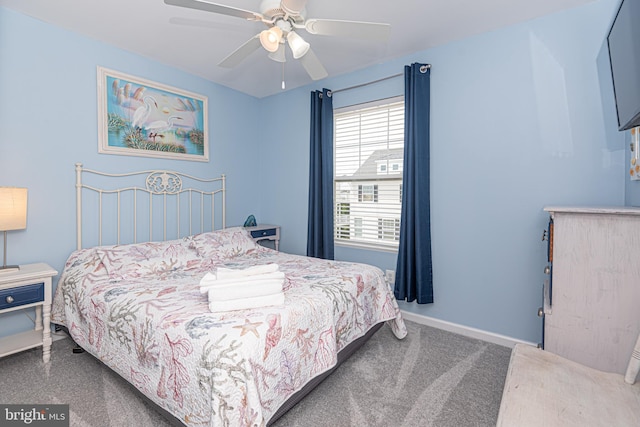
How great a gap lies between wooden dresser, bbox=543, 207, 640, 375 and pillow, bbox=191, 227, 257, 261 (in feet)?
8.01

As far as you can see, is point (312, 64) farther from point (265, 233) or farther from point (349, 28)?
Result: point (265, 233)

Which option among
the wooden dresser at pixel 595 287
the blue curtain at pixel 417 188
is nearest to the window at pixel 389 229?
the blue curtain at pixel 417 188

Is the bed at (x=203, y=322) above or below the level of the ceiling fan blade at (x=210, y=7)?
below

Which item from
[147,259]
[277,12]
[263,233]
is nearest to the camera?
[277,12]

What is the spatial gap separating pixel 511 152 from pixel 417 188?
77 cm

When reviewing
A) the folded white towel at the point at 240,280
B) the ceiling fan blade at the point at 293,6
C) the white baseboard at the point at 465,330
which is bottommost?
the white baseboard at the point at 465,330

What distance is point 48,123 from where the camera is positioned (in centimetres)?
239

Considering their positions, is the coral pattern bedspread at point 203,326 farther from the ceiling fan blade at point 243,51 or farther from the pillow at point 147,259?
the ceiling fan blade at point 243,51

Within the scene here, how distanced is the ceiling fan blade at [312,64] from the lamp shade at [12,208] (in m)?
2.14

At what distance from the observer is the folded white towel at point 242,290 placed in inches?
61.5

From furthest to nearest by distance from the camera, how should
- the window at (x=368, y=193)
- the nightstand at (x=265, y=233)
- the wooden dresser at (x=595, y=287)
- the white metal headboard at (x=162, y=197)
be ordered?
the nightstand at (x=265, y=233)
the window at (x=368, y=193)
the white metal headboard at (x=162, y=197)
the wooden dresser at (x=595, y=287)

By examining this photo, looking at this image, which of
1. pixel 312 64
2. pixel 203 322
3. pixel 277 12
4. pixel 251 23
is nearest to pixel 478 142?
pixel 312 64

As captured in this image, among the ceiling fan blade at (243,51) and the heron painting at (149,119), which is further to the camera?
the heron painting at (149,119)

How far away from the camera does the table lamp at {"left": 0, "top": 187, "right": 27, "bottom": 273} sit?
6.45ft
